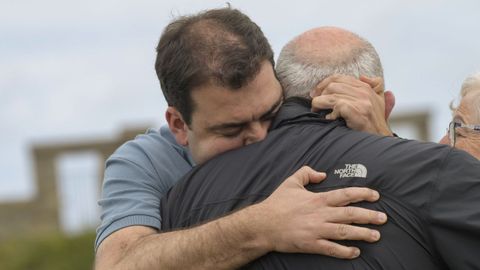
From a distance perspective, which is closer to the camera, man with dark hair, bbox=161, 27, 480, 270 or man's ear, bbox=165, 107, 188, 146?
man with dark hair, bbox=161, 27, 480, 270

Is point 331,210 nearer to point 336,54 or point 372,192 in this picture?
point 372,192

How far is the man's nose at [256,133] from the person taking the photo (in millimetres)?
4750

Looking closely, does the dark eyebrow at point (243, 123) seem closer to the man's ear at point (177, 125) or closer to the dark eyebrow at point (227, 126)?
the dark eyebrow at point (227, 126)

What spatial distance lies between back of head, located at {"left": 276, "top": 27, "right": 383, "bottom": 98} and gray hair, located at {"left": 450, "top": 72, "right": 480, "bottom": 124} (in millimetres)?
356

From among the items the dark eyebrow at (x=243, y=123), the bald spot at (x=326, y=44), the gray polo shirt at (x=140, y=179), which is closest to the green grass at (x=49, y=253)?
the gray polo shirt at (x=140, y=179)

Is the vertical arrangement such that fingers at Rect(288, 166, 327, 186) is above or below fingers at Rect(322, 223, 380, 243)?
above

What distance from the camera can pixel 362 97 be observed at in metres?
4.78

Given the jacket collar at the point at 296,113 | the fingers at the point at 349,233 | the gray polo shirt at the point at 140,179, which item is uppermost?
the jacket collar at the point at 296,113

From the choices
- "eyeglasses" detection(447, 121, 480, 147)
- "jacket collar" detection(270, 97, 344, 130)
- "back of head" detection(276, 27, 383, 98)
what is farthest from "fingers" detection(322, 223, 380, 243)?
"eyeglasses" detection(447, 121, 480, 147)

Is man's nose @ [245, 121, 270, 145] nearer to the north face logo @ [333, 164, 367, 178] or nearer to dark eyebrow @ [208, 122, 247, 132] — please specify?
dark eyebrow @ [208, 122, 247, 132]

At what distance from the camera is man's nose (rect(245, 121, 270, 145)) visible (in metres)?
4.75

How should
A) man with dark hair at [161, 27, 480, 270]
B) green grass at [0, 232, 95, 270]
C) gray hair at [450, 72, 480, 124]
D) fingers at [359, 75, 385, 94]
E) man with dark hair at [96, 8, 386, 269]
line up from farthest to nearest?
green grass at [0, 232, 95, 270] → gray hair at [450, 72, 480, 124] → fingers at [359, 75, 385, 94] → man with dark hair at [96, 8, 386, 269] → man with dark hair at [161, 27, 480, 270]

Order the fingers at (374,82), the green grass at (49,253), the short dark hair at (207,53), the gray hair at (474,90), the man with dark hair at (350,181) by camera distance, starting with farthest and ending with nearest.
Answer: the green grass at (49,253) → the gray hair at (474,90) → the fingers at (374,82) → the short dark hair at (207,53) → the man with dark hair at (350,181)

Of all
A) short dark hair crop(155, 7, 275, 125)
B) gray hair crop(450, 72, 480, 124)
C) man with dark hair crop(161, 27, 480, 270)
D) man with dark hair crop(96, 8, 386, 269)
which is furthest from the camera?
gray hair crop(450, 72, 480, 124)
